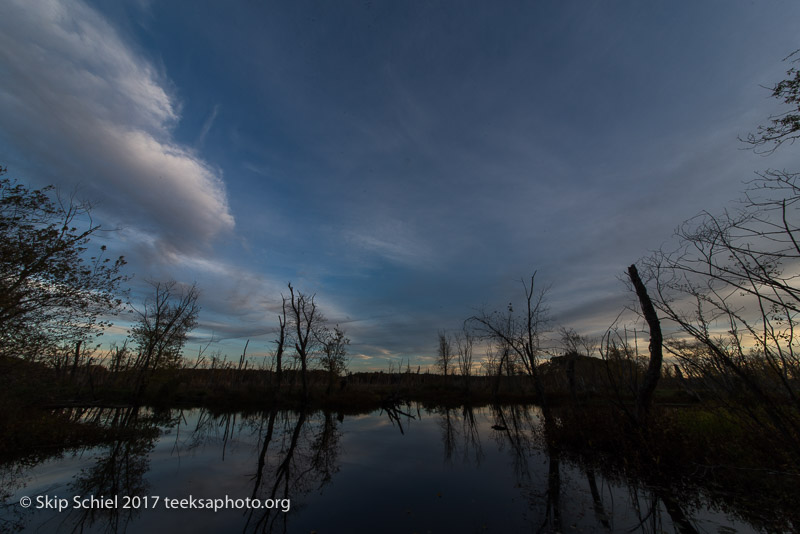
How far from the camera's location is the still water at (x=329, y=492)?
21.9ft

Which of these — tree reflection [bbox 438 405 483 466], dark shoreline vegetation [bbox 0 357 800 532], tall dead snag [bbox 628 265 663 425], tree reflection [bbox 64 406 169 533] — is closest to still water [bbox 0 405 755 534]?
→ tree reflection [bbox 64 406 169 533]

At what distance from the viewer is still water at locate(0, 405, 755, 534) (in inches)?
263

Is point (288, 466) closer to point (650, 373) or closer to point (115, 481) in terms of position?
point (115, 481)

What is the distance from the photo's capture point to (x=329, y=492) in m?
8.81

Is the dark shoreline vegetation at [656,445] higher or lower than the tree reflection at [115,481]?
higher

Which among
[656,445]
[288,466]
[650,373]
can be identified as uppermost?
[650,373]

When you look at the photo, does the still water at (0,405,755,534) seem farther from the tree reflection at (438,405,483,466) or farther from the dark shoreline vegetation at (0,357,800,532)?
the dark shoreline vegetation at (0,357,800,532)

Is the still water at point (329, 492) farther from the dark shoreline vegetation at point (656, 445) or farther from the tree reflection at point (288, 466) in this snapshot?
the dark shoreline vegetation at point (656, 445)

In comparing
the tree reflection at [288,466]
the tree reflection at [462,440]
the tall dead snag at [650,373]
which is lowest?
the tree reflection at [288,466]

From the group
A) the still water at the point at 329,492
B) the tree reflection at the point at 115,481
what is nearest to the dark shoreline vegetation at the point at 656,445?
the still water at the point at 329,492

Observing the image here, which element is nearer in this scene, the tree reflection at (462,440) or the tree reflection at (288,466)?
the tree reflection at (288,466)

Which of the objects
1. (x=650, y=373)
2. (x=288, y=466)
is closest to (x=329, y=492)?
(x=288, y=466)

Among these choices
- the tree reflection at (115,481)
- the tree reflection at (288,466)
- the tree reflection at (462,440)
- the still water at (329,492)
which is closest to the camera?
the tree reflection at (115,481)

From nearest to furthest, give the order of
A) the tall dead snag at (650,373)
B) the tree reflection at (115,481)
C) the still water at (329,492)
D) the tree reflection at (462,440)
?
the tree reflection at (115,481)
the still water at (329,492)
the tall dead snag at (650,373)
the tree reflection at (462,440)
